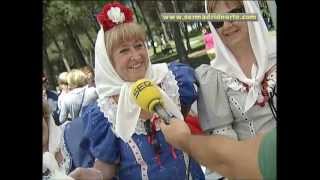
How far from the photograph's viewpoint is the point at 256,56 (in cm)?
211

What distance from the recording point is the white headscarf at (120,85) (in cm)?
204

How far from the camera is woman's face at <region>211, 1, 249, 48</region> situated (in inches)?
81.6

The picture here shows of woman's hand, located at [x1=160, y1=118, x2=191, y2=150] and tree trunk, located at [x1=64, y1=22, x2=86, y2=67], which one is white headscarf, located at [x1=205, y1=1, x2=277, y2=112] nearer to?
woman's hand, located at [x1=160, y1=118, x2=191, y2=150]

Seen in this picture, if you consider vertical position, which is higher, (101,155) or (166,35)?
(166,35)

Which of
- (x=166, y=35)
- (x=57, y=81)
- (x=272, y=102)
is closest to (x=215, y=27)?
(x=166, y=35)

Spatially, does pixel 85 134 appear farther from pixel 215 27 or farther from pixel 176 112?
pixel 215 27

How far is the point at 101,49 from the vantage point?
2.04 meters

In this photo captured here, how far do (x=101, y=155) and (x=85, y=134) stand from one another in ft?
0.25

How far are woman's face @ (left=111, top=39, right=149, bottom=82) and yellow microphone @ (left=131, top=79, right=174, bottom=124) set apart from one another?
0.03 m

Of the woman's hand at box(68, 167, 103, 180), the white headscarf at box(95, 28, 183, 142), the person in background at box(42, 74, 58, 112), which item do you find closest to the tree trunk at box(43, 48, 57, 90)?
the person in background at box(42, 74, 58, 112)

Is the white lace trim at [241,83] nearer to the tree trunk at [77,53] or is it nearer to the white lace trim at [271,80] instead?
the white lace trim at [271,80]

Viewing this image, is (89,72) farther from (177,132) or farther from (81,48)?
(177,132)
